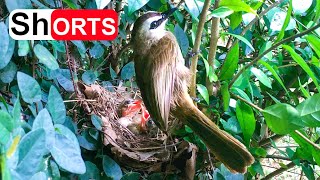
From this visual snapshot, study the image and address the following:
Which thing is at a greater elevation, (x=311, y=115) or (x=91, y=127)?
(x=311, y=115)

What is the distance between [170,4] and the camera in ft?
4.57

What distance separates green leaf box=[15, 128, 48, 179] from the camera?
496mm

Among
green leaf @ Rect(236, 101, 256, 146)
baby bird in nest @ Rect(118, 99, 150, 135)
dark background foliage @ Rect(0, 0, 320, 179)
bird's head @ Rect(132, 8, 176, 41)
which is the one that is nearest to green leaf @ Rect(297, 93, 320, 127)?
dark background foliage @ Rect(0, 0, 320, 179)

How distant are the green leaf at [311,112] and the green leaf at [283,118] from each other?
1 cm

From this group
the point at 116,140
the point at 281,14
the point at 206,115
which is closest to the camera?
the point at 281,14

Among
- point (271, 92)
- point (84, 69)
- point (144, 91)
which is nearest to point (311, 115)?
point (271, 92)

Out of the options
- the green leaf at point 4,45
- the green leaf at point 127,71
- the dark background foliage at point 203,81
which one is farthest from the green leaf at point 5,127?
the green leaf at point 127,71

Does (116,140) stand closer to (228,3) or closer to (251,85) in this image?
(251,85)

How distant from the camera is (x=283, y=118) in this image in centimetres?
93

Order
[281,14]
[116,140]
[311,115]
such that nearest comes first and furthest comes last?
[311,115] < [281,14] < [116,140]

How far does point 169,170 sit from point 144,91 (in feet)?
0.79

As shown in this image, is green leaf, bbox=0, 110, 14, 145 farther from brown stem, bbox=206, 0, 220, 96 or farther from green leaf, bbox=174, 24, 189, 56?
green leaf, bbox=174, 24, 189, 56

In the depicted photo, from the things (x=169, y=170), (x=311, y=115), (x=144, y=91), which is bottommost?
(x=169, y=170)

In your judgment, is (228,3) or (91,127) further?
(91,127)
